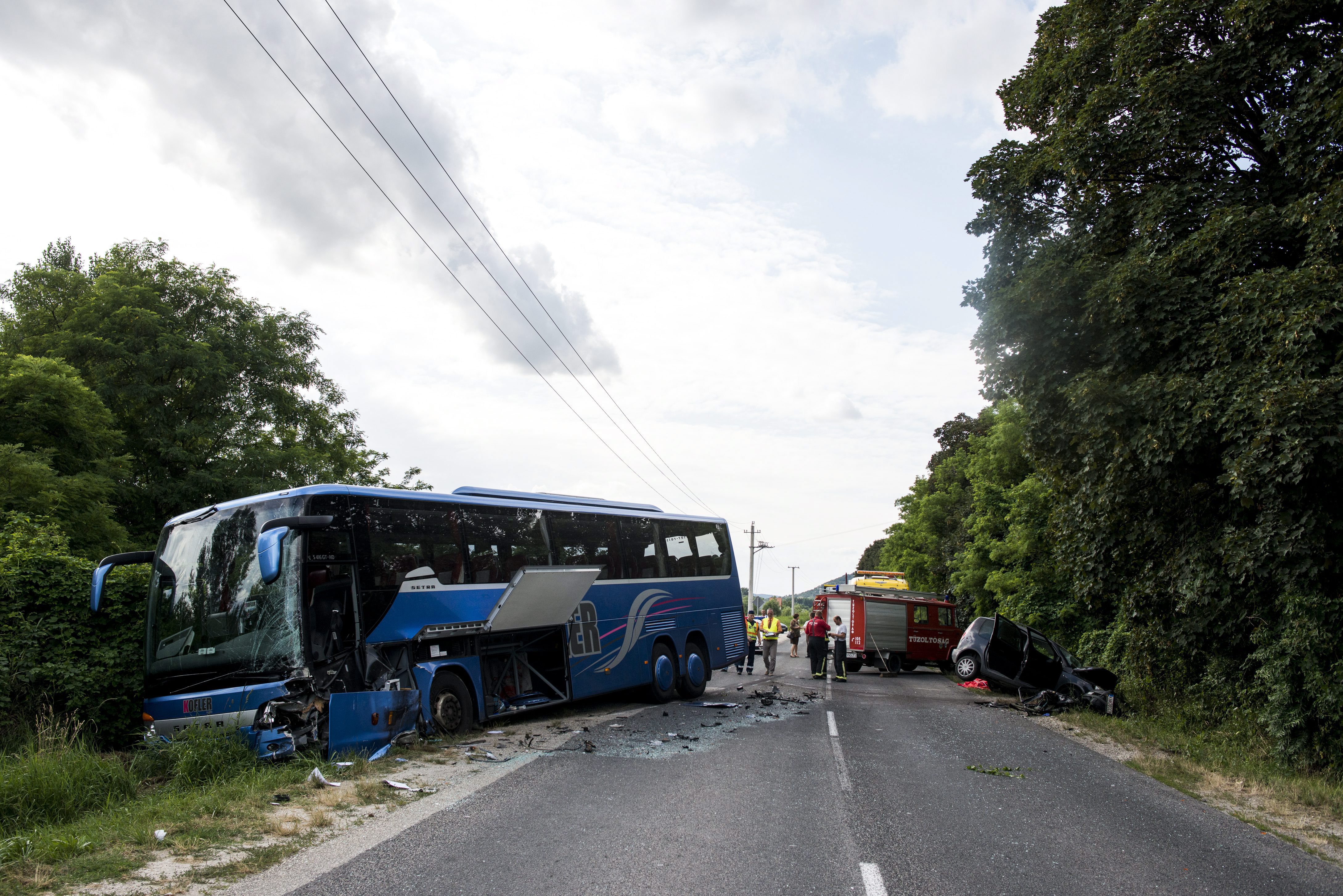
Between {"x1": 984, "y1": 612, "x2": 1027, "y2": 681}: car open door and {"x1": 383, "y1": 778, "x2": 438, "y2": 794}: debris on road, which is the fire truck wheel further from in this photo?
{"x1": 383, "y1": 778, "x2": 438, "y2": 794}: debris on road

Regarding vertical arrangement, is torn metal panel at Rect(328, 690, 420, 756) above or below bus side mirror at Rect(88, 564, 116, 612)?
below

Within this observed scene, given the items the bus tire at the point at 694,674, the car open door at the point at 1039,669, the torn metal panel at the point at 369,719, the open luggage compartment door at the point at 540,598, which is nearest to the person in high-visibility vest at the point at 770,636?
the bus tire at the point at 694,674

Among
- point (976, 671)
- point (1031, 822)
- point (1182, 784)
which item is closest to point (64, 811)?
point (1031, 822)

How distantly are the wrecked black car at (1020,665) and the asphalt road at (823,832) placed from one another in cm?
639

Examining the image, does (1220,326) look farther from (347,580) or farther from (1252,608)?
(347,580)

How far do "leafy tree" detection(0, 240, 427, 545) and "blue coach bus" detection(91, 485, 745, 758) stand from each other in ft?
56.8

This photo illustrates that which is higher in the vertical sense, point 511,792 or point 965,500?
point 965,500

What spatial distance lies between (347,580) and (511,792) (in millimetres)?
3258

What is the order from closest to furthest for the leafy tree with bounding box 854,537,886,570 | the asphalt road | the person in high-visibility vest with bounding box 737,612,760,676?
the asphalt road → the person in high-visibility vest with bounding box 737,612,760,676 → the leafy tree with bounding box 854,537,886,570

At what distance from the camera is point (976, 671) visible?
1673 cm

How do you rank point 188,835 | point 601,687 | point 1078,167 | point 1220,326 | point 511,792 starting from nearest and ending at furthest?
point 188,835 < point 511,792 < point 1220,326 < point 1078,167 < point 601,687

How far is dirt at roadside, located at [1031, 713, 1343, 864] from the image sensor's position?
6.67 metres

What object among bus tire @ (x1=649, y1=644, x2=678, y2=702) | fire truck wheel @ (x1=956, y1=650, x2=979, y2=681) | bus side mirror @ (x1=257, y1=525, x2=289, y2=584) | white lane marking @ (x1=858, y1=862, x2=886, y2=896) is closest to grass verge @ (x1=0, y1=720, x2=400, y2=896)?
bus side mirror @ (x1=257, y1=525, x2=289, y2=584)

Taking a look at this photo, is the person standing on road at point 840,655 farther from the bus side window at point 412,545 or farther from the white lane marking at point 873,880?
the white lane marking at point 873,880
